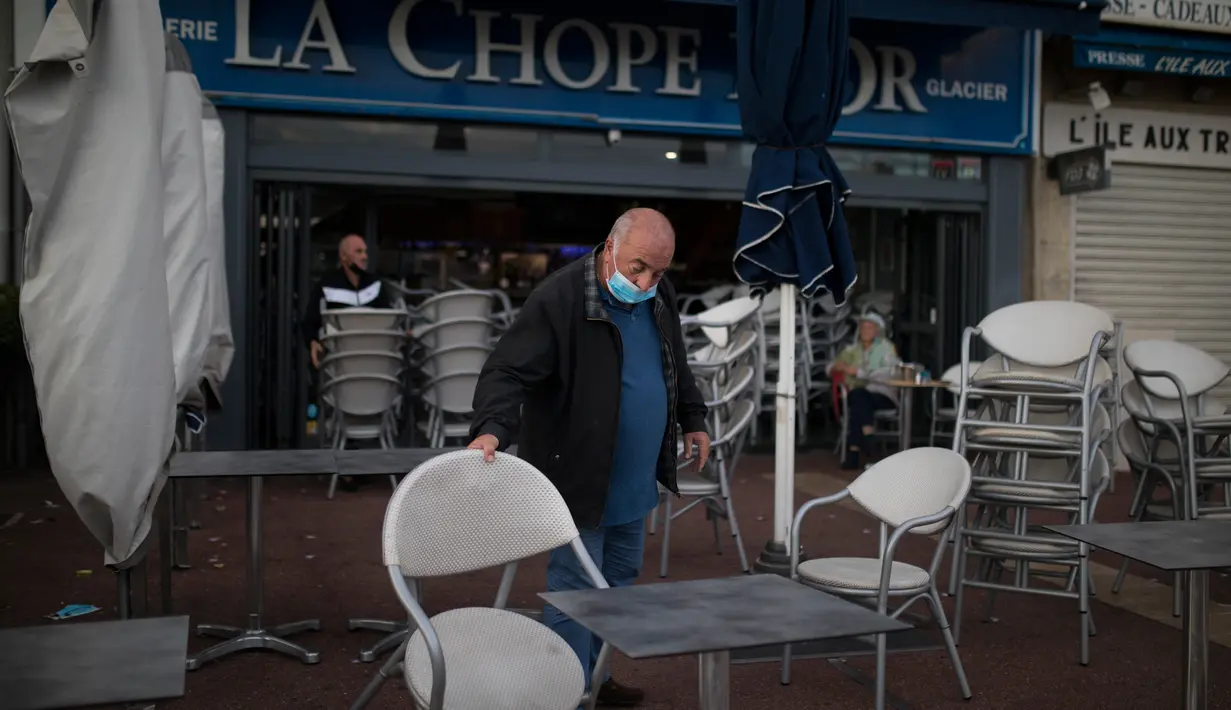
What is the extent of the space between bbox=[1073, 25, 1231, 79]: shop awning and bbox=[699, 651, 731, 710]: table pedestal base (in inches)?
360

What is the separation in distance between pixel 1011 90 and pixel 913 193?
138 centimetres

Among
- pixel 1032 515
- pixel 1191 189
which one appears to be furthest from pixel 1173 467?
pixel 1191 189

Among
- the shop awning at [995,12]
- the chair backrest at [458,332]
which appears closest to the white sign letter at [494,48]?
the shop awning at [995,12]

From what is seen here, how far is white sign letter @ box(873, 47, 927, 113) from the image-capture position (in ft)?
35.7

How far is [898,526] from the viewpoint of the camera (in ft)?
14.0

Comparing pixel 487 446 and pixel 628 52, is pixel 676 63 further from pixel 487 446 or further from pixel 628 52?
pixel 487 446

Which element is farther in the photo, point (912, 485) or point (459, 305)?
point (459, 305)

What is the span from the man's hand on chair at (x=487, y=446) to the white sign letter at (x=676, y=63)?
7.39 metres

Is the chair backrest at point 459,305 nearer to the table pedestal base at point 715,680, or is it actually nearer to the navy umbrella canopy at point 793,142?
the navy umbrella canopy at point 793,142

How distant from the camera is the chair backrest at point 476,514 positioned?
10.6ft

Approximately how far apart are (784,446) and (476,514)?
2807 mm

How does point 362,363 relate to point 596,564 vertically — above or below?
above

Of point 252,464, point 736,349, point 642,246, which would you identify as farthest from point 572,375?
point 736,349

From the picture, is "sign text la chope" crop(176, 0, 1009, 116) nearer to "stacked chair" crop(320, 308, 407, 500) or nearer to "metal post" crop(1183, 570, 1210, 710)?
"stacked chair" crop(320, 308, 407, 500)
